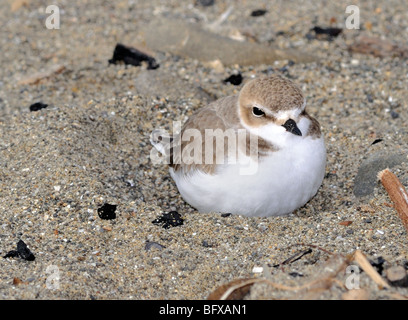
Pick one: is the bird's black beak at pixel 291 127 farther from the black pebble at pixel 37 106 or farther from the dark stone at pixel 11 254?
the black pebble at pixel 37 106

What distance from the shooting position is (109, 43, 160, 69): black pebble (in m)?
6.22

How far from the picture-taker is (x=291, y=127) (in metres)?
3.94

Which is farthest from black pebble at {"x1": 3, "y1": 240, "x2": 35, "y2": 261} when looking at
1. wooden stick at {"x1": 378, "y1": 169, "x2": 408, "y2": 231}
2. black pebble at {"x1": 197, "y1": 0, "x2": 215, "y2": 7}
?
black pebble at {"x1": 197, "y1": 0, "x2": 215, "y2": 7}

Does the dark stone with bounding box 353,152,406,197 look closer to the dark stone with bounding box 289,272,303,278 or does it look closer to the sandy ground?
the sandy ground

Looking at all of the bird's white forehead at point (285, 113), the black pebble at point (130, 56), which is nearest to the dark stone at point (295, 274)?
the bird's white forehead at point (285, 113)

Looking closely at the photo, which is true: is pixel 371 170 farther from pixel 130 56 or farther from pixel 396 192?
pixel 130 56

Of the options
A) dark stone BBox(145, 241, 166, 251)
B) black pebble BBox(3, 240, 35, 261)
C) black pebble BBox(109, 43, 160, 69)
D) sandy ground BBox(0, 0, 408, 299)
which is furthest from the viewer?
black pebble BBox(109, 43, 160, 69)

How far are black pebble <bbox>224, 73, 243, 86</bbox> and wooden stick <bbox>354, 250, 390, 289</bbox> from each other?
2.99 m

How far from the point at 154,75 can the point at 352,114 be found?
1945 millimetres

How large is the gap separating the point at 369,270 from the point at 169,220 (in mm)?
1554

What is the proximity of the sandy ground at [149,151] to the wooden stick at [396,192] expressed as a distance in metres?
0.07

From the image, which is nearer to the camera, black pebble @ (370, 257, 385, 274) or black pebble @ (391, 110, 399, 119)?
black pebble @ (370, 257, 385, 274)

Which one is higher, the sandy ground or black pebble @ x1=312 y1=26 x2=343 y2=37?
black pebble @ x1=312 y1=26 x2=343 y2=37
